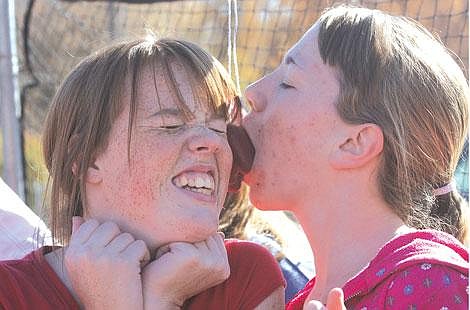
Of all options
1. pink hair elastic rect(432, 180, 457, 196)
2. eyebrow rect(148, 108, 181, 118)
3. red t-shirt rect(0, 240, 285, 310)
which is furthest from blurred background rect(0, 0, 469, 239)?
eyebrow rect(148, 108, 181, 118)

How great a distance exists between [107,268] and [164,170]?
212mm

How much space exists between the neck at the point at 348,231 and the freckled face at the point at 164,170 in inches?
8.4

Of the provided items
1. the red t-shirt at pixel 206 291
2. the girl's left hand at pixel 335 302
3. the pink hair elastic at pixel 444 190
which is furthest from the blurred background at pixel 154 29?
the girl's left hand at pixel 335 302

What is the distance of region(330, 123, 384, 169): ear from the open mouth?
0.24 metres

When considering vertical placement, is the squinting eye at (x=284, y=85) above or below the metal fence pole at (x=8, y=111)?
above

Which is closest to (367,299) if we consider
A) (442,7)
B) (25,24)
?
(442,7)

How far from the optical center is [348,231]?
5.74 feet

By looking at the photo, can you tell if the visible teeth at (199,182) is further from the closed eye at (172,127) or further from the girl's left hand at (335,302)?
the girl's left hand at (335,302)

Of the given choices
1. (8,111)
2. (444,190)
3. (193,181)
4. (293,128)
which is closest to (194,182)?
(193,181)

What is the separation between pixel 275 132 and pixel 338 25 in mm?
248

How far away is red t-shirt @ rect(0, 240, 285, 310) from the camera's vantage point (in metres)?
1.75

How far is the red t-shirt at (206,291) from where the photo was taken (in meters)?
1.75

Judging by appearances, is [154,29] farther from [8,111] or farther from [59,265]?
[59,265]

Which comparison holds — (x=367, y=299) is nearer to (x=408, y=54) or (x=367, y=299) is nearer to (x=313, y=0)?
Answer: (x=408, y=54)
